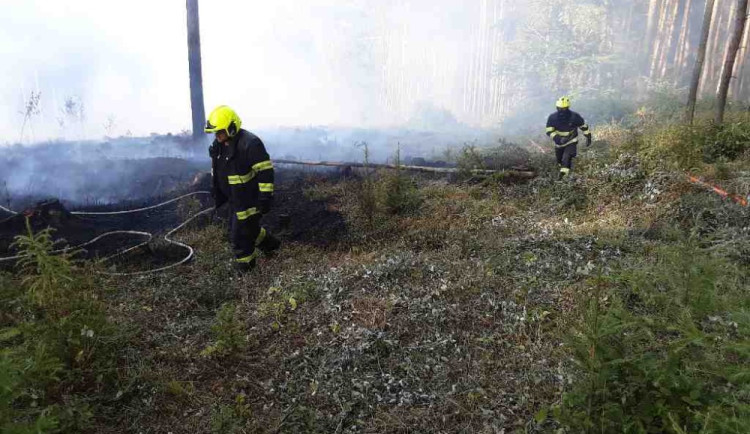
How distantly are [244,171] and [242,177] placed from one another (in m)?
0.08

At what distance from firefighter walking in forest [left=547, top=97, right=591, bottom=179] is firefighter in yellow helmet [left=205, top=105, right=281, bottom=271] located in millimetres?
6259

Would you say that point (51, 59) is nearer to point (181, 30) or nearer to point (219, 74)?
point (181, 30)

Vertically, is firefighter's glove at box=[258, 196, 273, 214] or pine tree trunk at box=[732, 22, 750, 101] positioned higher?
pine tree trunk at box=[732, 22, 750, 101]

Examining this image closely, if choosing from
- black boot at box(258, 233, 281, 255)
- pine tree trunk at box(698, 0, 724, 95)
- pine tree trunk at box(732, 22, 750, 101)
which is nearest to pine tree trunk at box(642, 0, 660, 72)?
pine tree trunk at box(698, 0, 724, 95)

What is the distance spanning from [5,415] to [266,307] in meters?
2.65

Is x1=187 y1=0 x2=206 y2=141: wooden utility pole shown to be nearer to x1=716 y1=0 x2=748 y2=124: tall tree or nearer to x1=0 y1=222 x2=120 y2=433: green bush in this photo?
x1=0 y1=222 x2=120 y2=433: green bush

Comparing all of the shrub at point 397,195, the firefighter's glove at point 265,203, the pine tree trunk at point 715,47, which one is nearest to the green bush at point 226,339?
the firefighter's glove at point 265,203

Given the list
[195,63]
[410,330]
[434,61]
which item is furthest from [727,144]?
[434,61]

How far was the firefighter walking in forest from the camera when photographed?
952cm

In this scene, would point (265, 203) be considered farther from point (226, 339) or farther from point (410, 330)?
point (410, 330)

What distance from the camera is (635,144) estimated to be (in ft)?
28.7

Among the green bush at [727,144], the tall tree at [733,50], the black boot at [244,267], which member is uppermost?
the tall tree at [733,50]

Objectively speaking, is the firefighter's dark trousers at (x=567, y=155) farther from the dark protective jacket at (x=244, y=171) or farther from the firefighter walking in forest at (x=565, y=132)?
the dark protective jacket at (x=244, y=171)

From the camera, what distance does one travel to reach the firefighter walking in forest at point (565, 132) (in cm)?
952
